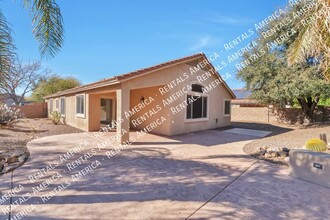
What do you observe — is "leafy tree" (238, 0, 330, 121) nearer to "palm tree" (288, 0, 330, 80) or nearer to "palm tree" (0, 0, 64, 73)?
"palm tree" (288, 0, 330, 80)

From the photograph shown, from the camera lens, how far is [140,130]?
1497cm

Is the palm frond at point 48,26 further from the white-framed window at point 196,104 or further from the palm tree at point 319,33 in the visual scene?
the white-framed window at point 196,104

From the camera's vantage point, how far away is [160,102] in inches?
520

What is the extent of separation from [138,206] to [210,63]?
13679 millimetres

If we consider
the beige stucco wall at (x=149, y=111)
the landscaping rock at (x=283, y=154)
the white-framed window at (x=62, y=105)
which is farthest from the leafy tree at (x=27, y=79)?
the landscaping rock at (x=283, y=154)

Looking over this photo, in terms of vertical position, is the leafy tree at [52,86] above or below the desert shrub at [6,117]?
above

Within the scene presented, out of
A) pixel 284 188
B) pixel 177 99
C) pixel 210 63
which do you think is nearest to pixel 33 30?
pixel 284 188

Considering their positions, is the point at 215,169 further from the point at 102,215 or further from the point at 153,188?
the point at 102,215

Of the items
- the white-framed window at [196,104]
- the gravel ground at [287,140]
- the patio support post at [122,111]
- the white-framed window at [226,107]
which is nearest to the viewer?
the patio support post at [122,111]

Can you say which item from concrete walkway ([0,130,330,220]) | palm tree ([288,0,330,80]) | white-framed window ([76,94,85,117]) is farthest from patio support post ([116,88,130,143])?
palm tree ([288,0,330,80])

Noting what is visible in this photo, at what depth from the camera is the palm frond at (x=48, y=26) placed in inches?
199

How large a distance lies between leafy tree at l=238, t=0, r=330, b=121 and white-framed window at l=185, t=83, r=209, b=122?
20.9 feet

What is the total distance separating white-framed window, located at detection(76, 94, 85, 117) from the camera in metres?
15.1

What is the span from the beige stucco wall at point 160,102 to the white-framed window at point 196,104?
Result: 0.32m
